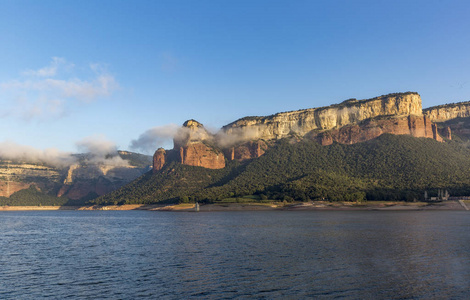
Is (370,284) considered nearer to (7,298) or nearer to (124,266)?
(124,266)

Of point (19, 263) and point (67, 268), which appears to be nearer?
point (67, 268)

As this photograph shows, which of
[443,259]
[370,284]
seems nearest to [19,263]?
[370,284]

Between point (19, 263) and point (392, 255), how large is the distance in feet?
164

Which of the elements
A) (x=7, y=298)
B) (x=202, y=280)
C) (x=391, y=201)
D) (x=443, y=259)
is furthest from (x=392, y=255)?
(x=391, y=201)

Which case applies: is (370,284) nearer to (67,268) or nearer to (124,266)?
(124,266)

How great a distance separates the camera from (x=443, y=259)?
48.7 m

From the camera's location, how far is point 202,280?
38.9 m

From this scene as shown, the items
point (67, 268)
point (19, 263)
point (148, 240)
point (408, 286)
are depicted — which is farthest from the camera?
point (148, 240)

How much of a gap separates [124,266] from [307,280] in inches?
903

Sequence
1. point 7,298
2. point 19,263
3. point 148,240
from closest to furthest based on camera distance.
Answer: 1. point 7,298
2. point 19,263
3. point 148,240

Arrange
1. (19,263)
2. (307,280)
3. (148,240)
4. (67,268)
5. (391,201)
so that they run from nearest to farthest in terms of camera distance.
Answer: (307,280) → (67,268) → (19,263) → (148,240) → (391,201)

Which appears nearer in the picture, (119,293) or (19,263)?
(119,293)

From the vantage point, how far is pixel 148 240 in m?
74.8

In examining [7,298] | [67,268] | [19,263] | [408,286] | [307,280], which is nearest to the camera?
[7,298]
